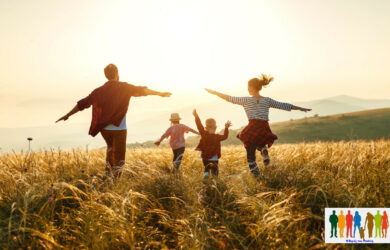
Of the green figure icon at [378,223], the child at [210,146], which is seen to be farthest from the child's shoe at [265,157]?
the green figure icon at [378,223]

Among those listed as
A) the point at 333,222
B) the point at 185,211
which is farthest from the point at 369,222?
the point at 185,211

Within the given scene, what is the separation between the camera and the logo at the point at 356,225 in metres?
3.17

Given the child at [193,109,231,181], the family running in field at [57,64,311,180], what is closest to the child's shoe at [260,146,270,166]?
the family running in field at [57,64,311,180]

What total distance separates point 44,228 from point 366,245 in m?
3.81

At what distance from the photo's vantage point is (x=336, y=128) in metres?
54.3

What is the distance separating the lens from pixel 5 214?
3.77 m

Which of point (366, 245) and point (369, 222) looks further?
point (369, 222)

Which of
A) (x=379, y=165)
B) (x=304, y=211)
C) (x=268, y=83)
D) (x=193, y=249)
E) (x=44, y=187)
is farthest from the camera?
(x=268, y=83)

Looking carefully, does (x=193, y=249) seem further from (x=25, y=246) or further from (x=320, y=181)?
(x=320, y=181)

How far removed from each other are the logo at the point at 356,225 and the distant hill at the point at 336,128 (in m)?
44.6

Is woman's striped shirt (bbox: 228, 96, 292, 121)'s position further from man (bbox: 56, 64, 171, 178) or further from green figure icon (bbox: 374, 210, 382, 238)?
green figure icon (bbox: 374, 210, 382, 238)

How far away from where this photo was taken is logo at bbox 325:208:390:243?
3172 mm

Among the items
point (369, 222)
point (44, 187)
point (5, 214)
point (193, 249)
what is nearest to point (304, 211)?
point (369, 222)

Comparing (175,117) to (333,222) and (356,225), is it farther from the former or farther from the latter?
(356,225)
